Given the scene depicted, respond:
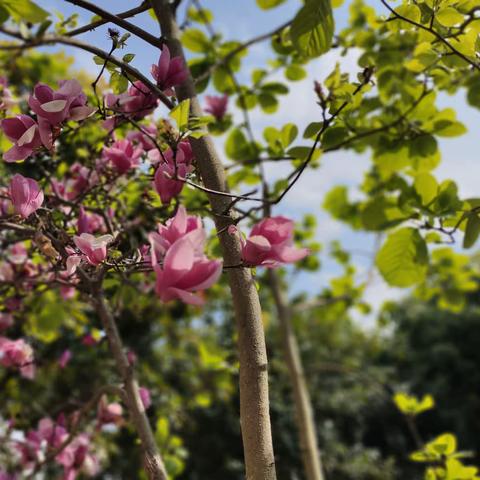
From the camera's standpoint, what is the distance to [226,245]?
2.78 ft

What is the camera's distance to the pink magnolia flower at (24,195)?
78cm

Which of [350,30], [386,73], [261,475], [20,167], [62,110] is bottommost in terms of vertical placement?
[261,475]

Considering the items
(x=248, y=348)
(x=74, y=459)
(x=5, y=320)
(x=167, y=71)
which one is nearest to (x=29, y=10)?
(x=167, y=71)

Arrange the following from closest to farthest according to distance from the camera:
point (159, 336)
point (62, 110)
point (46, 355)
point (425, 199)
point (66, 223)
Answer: point (62, 110), point (66, 223), point (425, 199), point (46, 355), point (159, 336)

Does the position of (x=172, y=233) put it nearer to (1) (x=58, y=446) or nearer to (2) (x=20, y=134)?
(2) (x=20, y=134)

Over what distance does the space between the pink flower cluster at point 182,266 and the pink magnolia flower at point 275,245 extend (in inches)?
3.4

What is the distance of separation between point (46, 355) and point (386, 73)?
355 cm

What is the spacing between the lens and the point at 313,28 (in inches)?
33.5

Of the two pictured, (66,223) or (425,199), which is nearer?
(66,223)

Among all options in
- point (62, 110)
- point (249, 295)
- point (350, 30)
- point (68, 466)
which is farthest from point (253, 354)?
point (350, 30)

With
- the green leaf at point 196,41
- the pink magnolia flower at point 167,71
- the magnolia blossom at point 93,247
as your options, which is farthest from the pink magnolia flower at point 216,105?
the magnolia blossom at point 93,247

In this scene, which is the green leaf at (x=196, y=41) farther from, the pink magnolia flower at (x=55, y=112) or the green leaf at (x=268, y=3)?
the pink magnolia flower at (x=55, y=112)

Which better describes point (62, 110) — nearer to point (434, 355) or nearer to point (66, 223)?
point (66, 223)

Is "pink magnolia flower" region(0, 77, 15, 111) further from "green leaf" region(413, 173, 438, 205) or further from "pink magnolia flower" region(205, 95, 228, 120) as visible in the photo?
"green leaf" region(413, 173, 438, 205)
